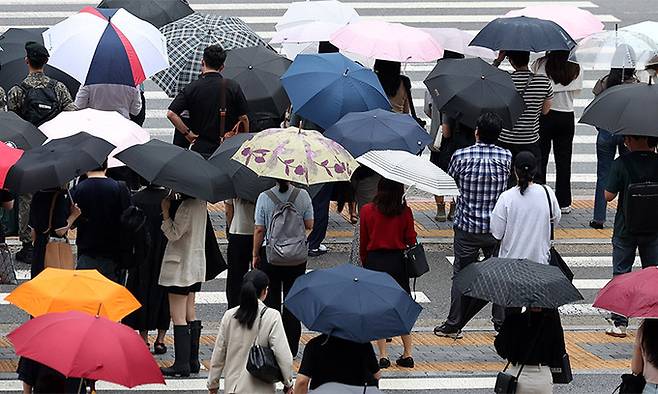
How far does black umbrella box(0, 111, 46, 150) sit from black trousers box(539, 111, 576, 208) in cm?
599

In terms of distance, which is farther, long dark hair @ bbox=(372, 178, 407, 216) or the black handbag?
long dark hair @ bbox=(372, 178, 407, 216)

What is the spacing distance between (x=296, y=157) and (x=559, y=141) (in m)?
5.63

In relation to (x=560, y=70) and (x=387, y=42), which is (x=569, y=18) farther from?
(x=387, y=42)

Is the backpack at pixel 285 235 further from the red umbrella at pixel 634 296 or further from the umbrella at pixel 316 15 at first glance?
the umbrella at pixel 316 15

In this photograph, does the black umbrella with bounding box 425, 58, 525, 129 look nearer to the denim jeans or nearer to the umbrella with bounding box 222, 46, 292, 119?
the umbrella with bounding box 222, 46, 292, 119

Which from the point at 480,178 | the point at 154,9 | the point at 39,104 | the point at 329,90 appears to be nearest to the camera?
the point at 480,178

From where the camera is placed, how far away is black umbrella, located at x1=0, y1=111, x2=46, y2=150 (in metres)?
11.6

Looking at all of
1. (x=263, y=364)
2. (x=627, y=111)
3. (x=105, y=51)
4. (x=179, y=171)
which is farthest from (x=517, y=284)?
(x=105, y=51)

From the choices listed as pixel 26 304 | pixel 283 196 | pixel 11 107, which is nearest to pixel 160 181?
pixel 283 196

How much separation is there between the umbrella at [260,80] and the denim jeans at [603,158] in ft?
11.4

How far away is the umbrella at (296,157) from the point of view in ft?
35.6

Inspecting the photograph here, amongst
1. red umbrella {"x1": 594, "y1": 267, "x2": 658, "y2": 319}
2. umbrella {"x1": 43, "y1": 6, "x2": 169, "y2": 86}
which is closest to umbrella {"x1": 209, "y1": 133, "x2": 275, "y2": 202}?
umbrella {"x1": 43, "y1": 6, "x2": 169, "y2": 86}

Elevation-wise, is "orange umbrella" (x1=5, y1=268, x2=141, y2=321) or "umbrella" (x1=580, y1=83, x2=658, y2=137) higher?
"orange umbrella" (x1=5, y1=268, x2=141, y2=321)

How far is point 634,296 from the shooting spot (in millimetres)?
9164
